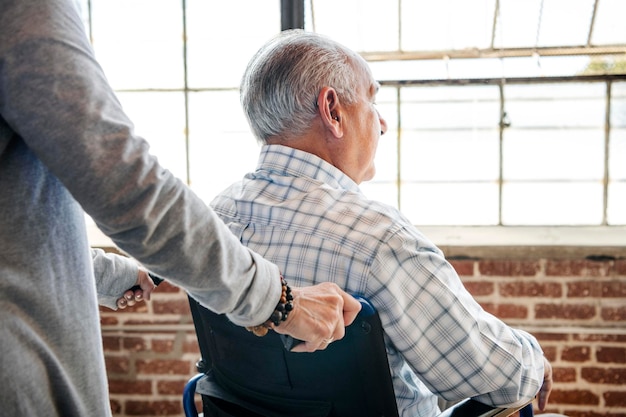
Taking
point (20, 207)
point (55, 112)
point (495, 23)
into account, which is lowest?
point (20, 207)

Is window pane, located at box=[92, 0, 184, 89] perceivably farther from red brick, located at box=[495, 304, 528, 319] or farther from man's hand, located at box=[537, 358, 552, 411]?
man's hand, located at box=[537, 358, 552, 411]

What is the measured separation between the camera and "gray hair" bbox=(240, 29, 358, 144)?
4.91 feet

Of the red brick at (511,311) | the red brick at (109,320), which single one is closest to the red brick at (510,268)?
the red brick at (511,311)

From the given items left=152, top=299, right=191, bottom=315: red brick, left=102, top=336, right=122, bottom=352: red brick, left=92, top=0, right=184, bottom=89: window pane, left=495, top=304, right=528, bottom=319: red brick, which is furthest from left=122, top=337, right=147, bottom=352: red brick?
left=495, top=304, right=528, bottom=319: red brick

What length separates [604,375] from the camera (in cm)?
292

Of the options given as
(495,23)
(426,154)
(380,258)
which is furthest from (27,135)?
(495,23)

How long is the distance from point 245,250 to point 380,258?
0.44m

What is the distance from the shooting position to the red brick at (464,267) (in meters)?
2.95

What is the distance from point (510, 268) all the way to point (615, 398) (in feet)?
2.37

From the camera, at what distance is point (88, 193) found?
77 centimetres

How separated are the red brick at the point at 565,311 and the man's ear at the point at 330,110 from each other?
177 centimetres

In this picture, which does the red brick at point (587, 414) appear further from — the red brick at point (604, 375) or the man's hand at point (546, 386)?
the man's hand at point (546, 386)

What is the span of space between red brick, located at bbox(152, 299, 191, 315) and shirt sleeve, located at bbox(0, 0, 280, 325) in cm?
228

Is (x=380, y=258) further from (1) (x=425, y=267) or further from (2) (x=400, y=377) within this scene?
(2) (x=400, y=377)
